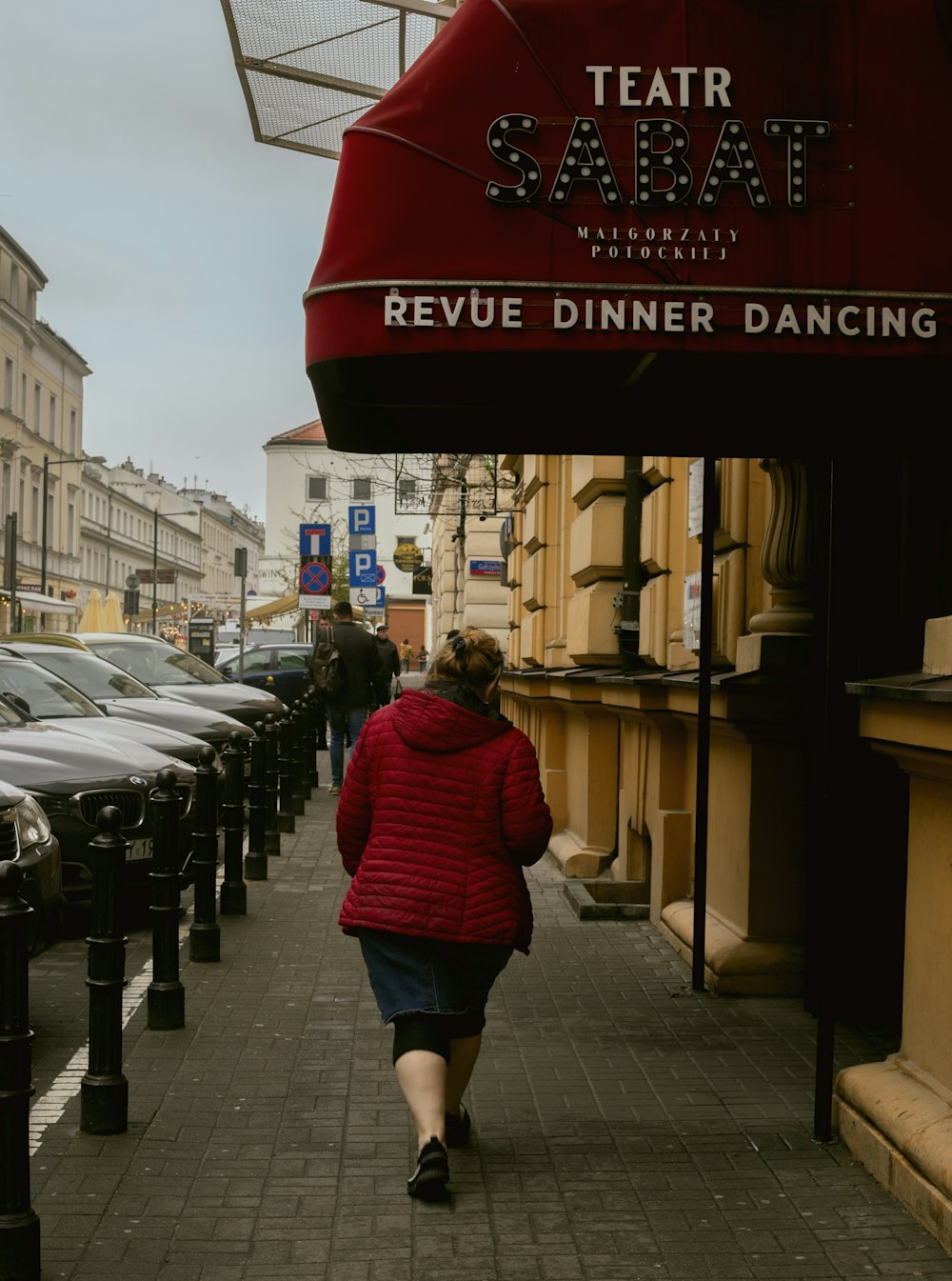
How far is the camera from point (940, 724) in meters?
4.47

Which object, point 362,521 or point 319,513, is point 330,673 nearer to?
point 362,521

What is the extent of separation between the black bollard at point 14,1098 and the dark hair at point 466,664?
1.46m

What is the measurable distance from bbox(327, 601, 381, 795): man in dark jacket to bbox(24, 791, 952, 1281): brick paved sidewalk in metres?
8.93

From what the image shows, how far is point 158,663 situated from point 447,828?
1544 cm

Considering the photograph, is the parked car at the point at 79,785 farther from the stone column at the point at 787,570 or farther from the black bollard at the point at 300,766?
the black bollard at the point at 300,766

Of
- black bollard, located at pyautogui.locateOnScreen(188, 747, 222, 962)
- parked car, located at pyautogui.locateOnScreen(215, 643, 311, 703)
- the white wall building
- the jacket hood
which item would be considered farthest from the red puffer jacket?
the white wall building

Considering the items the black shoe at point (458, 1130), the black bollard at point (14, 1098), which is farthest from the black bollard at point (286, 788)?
the black bollard at point (14, 1098)

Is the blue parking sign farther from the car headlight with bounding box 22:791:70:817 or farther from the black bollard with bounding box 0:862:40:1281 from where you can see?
the black bollard with bounding box 0:862:40:1281

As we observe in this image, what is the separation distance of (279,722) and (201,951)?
661 cm

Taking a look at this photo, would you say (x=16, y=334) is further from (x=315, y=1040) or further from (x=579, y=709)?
(x=315, y=1040)

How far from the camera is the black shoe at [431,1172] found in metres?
4.65

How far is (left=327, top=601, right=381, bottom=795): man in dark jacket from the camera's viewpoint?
16859 millimetres

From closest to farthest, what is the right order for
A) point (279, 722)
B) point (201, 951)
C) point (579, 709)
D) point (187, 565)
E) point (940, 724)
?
point (940, 724), point (201, 951), point (579, 709), point (279, 722), point (187, 565)

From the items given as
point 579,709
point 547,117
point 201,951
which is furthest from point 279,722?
point 547,117
